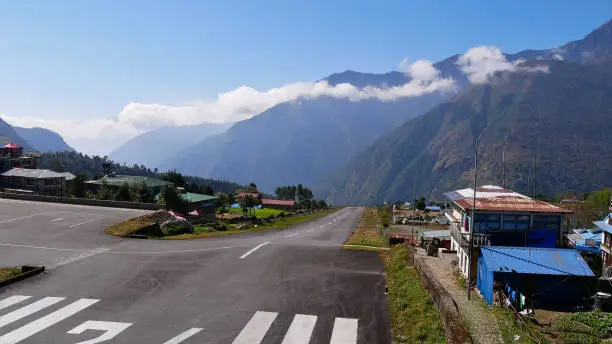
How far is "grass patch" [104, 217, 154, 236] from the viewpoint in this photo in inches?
1628

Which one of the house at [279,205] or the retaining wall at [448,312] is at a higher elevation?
the retaining wall at [448,312]

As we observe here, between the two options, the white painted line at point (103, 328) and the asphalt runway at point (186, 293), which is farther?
the asphalt runway at point (186, 293)

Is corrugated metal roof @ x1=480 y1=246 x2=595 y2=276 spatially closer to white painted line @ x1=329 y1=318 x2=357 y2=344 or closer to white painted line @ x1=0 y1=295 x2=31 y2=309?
white painted line @ x1=329 y1=318 x2=357 y2=344

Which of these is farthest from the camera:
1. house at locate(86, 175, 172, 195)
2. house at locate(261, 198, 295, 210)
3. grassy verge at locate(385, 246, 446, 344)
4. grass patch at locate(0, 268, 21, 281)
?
house at locate(261, 198, 295, 210)

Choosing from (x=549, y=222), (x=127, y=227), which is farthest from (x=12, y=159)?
(x=549, y=222)

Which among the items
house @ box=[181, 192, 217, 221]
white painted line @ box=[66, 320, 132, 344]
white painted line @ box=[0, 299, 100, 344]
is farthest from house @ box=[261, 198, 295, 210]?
white painted line @ box=[66, 320, 132, 344]

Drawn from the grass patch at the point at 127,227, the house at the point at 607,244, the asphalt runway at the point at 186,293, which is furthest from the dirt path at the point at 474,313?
the grass patch at the point at 127,227

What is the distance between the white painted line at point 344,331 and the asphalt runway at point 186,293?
0.04 meters

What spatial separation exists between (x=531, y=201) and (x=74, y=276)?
35000 mm

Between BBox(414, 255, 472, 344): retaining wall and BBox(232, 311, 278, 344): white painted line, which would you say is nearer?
BBox(414, 255, 472, 344): retaining wall

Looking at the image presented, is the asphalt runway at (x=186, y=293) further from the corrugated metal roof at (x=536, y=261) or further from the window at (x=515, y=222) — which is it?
the window at (x=515, y=222)

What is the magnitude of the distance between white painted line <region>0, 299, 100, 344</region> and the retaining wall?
15.9m

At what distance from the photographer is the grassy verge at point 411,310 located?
62.6 ft

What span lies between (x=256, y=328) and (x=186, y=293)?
243 inches
